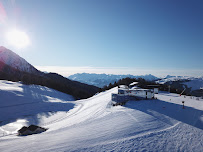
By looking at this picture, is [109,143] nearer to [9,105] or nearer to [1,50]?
[9,105]

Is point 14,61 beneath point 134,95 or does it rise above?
above

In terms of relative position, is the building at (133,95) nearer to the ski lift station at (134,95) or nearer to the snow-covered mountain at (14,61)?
the ski lift station at (134,95)

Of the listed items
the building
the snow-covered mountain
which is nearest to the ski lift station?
the building

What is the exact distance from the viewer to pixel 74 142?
7.91 meters

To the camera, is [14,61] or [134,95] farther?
[14,61]

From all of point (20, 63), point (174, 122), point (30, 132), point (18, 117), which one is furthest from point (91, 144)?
point (20, 63)

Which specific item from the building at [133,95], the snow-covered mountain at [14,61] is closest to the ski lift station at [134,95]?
the building at [133,95]

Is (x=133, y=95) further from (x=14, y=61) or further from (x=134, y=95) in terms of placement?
(x=14, y=61)

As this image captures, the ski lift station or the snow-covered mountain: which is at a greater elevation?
the snow-covered mountain

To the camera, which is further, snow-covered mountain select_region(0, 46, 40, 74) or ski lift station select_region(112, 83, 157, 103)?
snow-covered mountain select_region(0, 46, 40, 74)

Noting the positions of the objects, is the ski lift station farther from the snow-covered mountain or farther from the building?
the snow-covered mountain

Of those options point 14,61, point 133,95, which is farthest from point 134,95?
point 14,61

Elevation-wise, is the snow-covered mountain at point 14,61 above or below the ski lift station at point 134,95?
above

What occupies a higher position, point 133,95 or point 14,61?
point 14,61
